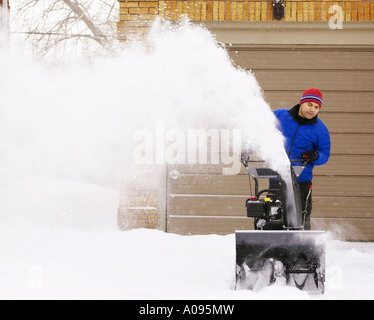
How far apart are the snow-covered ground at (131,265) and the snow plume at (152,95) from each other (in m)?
1.11

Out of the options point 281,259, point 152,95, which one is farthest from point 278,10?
point 281,259

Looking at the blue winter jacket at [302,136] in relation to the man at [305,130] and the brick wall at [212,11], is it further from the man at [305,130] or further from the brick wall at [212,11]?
the brick wall at [212,11]

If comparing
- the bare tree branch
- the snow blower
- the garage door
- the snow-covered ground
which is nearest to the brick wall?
the garage door

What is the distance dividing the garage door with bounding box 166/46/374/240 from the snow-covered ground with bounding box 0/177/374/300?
36cm

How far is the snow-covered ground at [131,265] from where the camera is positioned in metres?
4.10

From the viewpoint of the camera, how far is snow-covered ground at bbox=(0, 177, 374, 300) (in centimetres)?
410

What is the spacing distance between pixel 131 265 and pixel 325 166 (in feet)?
11.3

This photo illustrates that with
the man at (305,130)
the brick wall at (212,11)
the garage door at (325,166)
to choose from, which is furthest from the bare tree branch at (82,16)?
the man at (305,130)

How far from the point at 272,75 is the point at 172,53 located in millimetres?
1511

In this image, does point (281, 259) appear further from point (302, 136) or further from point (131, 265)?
point (131, 265)

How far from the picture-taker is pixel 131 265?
5242 mm

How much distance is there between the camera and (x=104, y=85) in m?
7.96

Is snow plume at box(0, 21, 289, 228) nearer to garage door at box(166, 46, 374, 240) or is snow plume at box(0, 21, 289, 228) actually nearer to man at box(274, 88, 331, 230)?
man at box(274, 88, 331, 230)
